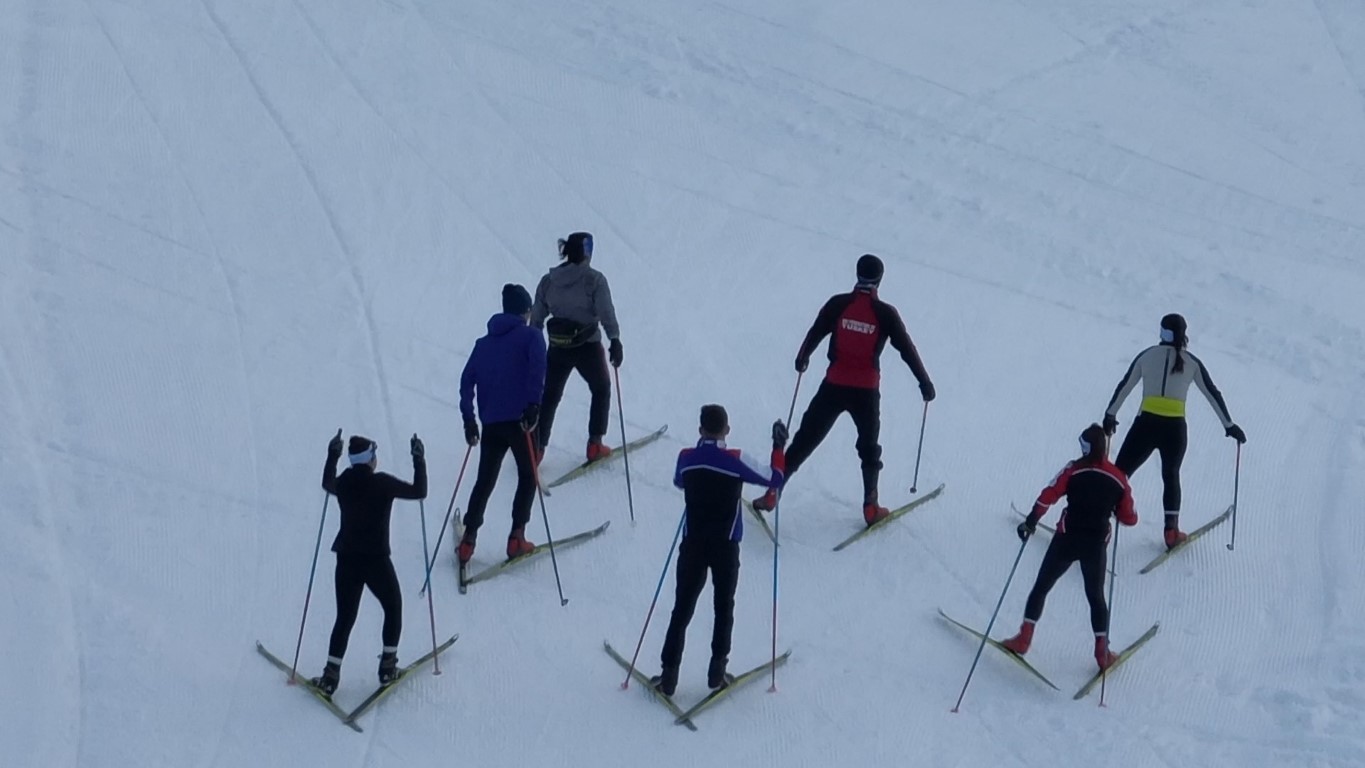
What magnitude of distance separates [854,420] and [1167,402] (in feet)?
5.65

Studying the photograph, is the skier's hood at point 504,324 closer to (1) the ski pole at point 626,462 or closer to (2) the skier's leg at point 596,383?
(2) the skier's leg at point 596,383

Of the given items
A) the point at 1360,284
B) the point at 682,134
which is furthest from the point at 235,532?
the point at 1360,284

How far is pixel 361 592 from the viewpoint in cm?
805

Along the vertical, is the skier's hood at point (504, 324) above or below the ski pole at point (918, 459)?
above

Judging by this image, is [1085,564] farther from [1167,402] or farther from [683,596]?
[683,596]

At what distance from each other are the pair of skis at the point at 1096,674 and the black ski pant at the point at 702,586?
4.58 feet

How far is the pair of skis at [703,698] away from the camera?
27.2 ft

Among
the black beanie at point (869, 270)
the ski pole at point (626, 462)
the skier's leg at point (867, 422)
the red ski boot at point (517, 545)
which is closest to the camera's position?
the black beanie at point (869, 270)

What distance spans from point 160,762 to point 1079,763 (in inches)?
170

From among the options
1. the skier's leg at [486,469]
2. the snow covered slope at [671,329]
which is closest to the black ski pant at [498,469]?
the skier's leg at [486,469]

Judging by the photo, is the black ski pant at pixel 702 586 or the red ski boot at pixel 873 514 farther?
the red ski boot at pixel 873 514

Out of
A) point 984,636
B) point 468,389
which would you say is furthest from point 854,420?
point 468,389

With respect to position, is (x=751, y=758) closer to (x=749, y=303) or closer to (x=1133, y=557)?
(x=1133, y=557)

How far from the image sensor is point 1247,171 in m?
14.6
